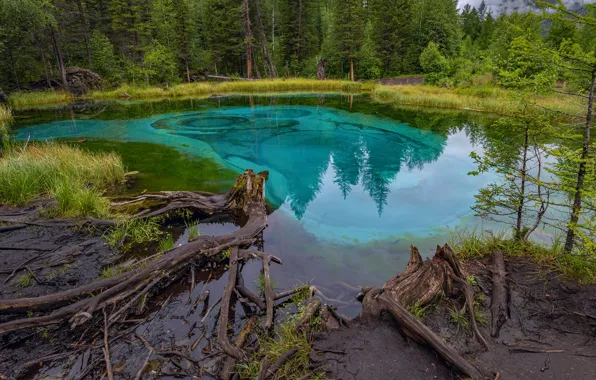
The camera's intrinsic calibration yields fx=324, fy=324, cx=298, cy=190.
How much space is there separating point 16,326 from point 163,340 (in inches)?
48.5

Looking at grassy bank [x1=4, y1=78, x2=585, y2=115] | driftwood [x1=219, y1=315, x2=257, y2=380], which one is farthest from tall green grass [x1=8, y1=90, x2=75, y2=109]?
driftwood [x1=219, y1=315, x2=257, y2=380]

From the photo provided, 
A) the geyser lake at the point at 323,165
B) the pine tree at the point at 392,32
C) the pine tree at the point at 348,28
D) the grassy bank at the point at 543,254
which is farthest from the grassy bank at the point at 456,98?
the pine tree at the point at 392,32

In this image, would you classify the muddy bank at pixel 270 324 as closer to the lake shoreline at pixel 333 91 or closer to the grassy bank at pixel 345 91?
the lake shoreline at pixel 333 91

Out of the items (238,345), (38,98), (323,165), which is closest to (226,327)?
(238,345)

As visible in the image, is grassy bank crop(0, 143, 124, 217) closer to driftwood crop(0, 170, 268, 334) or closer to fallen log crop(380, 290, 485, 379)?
driftwood crop(0, 170, 268, 334)

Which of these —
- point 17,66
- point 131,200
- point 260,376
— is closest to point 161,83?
point 17,66

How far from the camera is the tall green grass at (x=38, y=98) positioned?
21.5 meters

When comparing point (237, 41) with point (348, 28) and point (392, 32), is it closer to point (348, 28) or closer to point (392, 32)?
point (348, 28)

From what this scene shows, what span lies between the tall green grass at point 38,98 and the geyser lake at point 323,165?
4.19 meters

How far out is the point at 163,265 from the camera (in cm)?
384

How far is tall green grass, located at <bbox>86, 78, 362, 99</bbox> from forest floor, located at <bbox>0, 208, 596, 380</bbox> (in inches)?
1016

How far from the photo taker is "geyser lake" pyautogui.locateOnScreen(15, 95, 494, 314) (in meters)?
5.52

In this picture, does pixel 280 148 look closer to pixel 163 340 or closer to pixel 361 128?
pixel 361 128

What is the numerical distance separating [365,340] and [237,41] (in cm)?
4029
